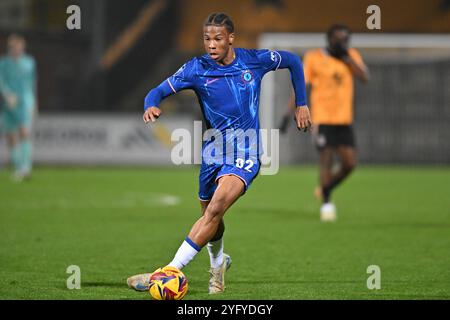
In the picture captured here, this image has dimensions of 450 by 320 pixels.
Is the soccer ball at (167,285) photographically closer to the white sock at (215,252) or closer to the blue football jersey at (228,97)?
the white sock at (215,252)

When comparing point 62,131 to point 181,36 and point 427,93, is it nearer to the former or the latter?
point 181,36

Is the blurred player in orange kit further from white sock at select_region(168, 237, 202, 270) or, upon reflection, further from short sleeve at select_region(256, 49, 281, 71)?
white sock at select_region(168, 237, 202, 270)

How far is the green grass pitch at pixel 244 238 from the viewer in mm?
8180

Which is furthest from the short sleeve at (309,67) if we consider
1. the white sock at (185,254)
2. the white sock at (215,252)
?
the white sock at (185,254)

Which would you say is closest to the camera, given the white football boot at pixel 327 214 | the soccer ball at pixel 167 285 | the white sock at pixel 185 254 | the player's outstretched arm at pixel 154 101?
the soccer ball at pixel 167 285

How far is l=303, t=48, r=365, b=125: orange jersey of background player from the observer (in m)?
14.1

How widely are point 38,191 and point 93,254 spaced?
7.90 meters

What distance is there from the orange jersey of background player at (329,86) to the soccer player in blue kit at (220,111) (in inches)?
237

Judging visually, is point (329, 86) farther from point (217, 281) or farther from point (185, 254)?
point (185, 254)

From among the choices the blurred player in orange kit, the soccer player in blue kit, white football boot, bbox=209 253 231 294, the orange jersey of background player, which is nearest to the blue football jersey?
the soccer player in blue kit

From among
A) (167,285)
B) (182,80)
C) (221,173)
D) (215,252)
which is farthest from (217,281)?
(182,80)

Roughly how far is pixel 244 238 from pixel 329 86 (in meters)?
3.26

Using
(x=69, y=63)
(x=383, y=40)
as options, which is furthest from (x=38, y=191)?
(x=383, y=40)
